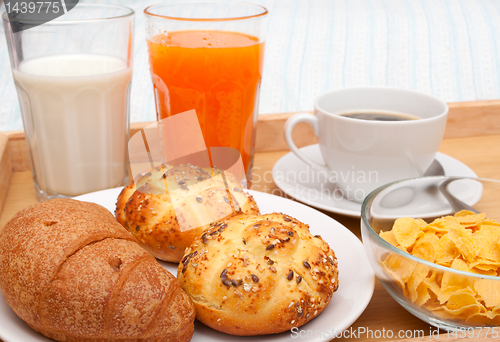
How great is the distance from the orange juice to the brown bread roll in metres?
0.49

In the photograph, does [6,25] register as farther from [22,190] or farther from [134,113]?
[134,113]

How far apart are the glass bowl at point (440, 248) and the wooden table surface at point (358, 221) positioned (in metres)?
0.05

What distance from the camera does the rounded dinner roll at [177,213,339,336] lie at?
668 mm

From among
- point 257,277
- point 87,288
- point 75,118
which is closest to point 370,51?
point 75,118

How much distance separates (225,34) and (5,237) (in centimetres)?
60

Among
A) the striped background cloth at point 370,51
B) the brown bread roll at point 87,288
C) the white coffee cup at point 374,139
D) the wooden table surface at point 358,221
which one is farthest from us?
the striped background cloth at point 370,51

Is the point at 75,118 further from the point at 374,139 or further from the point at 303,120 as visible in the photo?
the point at 374,139

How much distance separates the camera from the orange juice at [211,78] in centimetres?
108

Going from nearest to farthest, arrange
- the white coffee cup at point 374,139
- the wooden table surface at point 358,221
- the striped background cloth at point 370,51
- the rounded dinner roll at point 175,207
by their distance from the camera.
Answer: the wooden table surface at point 358,221 < the rounded dinner roll at point 175,207 < the white coffee cup at point 374,139 < the striped background cloth at point 370,51

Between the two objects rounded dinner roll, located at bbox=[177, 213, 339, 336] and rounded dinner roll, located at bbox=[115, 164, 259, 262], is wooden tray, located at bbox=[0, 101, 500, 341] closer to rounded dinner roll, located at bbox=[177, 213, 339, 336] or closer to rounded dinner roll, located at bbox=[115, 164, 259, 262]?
rounded dinner roll, located at bbox=[177, 213, 339, 336]

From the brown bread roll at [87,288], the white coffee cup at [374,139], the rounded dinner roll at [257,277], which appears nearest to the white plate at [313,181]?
the white coffee cup at [374,139]

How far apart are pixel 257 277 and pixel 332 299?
14cm

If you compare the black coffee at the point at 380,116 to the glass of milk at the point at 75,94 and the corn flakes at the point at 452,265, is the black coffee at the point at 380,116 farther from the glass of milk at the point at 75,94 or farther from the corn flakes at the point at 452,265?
the glass of milk at the point at 75,94

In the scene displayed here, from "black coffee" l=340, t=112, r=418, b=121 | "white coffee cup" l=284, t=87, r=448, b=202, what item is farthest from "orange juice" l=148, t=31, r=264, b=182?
"black coffee" l=340, t=112, r=418, b=121
